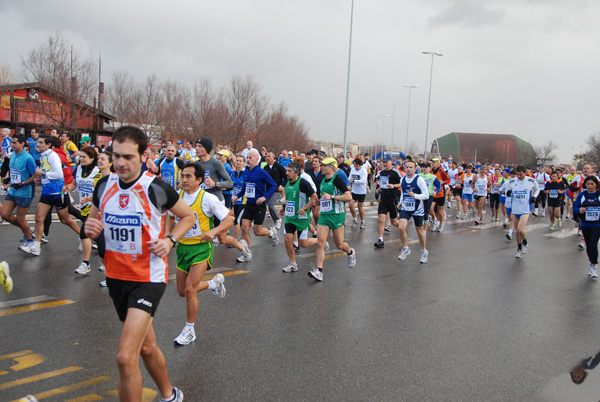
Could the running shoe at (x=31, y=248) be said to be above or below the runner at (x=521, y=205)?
below

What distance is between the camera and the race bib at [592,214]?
9.05 metres

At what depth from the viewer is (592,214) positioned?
29.8 feet

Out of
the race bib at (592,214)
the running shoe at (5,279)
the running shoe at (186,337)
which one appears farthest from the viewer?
the race bib at (592,214)

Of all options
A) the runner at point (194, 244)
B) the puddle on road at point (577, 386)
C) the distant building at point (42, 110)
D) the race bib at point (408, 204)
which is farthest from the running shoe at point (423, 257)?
the distant building at point (42, 110)

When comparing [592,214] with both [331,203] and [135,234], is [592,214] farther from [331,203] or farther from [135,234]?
[135,234]

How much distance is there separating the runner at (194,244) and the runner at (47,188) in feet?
13.6

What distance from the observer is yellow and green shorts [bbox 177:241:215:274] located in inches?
203

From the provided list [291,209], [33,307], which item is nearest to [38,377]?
[33,307]

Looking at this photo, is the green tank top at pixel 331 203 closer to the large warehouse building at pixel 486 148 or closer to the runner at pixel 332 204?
the runner at pixel 332 204

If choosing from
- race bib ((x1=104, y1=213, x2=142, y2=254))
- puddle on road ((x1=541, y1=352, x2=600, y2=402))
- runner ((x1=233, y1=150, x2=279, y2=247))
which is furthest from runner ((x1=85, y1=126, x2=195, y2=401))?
runner ((x1=233, y1=150, x2=279, y2=247))

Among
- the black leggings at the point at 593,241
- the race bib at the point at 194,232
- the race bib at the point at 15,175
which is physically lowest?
the black leggings at the point at 593,241

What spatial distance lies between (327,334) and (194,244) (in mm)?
1721

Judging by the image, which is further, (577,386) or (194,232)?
(194,232)

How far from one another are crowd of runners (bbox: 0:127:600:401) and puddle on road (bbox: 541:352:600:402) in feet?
10.1
